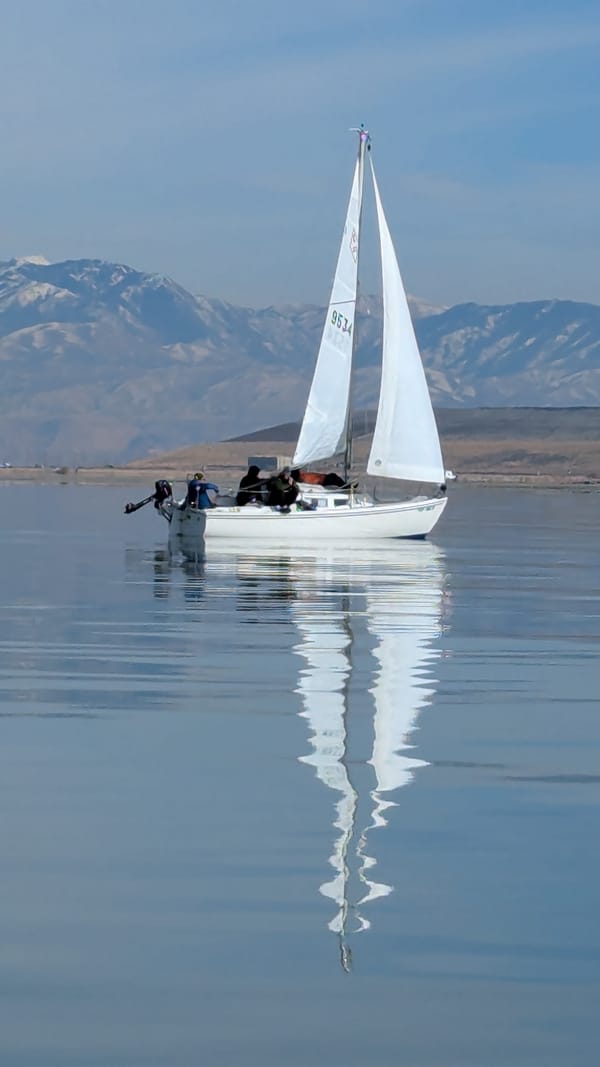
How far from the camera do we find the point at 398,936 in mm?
9844

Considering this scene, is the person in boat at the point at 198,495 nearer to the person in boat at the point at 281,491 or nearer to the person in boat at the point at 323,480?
the person in boat at the point at 281,491

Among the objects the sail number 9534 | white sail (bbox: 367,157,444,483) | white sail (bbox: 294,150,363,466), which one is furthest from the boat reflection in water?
the sail number 9534

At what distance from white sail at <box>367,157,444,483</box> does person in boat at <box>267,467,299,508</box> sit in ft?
17.2

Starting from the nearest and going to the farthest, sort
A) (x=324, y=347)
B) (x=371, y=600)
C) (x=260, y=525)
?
(x=371, y=600), (x=260, y=525), (x=324, y=347)

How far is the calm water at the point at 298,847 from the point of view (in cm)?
867

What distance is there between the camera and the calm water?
8672 mm

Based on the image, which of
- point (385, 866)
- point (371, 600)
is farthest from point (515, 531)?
point (385, 866)

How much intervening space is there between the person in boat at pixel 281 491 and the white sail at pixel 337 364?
193 inches

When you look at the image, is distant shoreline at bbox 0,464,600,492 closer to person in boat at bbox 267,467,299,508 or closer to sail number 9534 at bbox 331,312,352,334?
sail number 9534 at bbox 331,312,352,334

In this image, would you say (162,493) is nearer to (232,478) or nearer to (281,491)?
(281,491)

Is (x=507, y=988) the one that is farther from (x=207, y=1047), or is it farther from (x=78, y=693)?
(x=78, y=693)

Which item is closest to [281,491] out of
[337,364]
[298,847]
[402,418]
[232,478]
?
[402,418]

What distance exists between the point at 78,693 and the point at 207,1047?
409 inches

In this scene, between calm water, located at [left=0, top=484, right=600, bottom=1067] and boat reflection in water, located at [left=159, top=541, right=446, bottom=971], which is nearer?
calm water, located at [left=0, top=484, right=600, bottom=1067]
